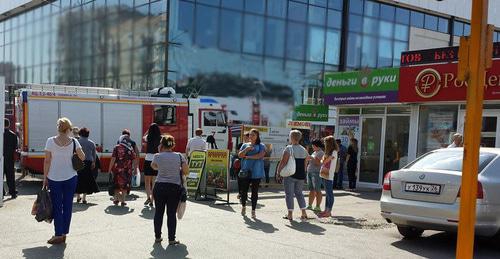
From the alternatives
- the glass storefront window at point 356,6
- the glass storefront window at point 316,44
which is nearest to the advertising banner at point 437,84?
the glass storefront window at point 316,44

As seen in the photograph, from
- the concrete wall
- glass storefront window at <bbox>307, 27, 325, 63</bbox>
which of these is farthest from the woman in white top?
the concrete wall

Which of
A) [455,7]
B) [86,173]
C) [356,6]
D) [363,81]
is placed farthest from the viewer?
[455,7]

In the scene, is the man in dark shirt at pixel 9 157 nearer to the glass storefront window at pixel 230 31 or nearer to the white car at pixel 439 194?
the white car at pixel 439 194

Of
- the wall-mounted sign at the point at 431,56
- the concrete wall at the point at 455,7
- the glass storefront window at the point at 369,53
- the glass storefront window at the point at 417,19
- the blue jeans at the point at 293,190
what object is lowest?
the blue jeans at the point at 293,190

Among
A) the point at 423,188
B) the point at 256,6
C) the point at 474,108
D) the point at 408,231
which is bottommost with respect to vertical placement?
the point at 408,231

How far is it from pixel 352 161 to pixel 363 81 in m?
2.49

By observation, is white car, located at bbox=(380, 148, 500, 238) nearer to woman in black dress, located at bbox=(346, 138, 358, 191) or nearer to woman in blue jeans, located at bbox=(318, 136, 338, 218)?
woman in blue jeans, located at bbox=(318, 136, 338, 218)

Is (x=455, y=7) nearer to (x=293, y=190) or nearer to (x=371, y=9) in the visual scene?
(x=371, y=9)

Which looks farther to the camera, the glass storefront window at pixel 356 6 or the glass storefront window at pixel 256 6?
the glass storefront window at pixel 356 6

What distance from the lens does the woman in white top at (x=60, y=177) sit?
6.96m

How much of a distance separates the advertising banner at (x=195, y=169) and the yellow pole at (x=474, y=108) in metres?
8.42

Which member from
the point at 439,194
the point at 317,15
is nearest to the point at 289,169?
the point at 439,194

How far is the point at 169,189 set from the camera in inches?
278

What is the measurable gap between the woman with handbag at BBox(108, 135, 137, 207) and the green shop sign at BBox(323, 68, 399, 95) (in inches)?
311
